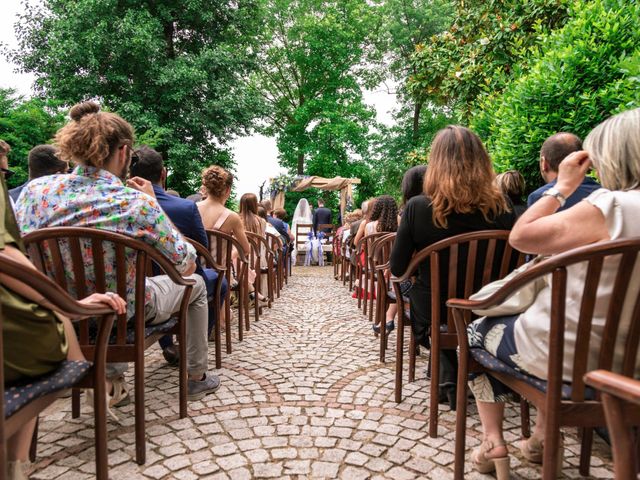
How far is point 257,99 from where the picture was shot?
1920 centimetres

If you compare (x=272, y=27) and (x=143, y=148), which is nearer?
(x=143, y=148)

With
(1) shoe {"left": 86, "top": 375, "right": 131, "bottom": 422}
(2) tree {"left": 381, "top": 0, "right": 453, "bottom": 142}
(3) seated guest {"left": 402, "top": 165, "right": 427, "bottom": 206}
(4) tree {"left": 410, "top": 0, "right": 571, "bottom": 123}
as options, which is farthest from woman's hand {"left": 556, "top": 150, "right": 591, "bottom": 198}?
(2) tree {"left": 381, "top": 0, "right": 453, "bottom": 142}

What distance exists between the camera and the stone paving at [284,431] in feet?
7.11

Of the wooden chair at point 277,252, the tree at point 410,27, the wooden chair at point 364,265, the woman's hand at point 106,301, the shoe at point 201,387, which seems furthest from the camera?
the tree at point 410,27

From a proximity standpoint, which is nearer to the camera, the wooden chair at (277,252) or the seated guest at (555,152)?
the seated guest at (555,152)

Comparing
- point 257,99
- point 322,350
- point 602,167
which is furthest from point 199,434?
point 257,99

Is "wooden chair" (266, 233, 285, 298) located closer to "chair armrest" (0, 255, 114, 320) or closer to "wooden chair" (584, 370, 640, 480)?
"chair armrest" (0, 255, 114, 320)

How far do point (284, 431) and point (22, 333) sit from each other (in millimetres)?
1582

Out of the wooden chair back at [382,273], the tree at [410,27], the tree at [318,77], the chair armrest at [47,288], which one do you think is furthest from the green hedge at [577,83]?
the tree at [318,77]

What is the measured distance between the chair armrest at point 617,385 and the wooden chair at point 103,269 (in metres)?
1.86

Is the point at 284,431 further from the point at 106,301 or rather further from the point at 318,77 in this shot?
the point at 318,77

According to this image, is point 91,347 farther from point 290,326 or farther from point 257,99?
point 257,99

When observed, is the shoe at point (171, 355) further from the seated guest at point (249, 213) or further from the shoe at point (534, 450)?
the shoe at point (534, 450)

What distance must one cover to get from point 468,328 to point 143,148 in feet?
8.73
